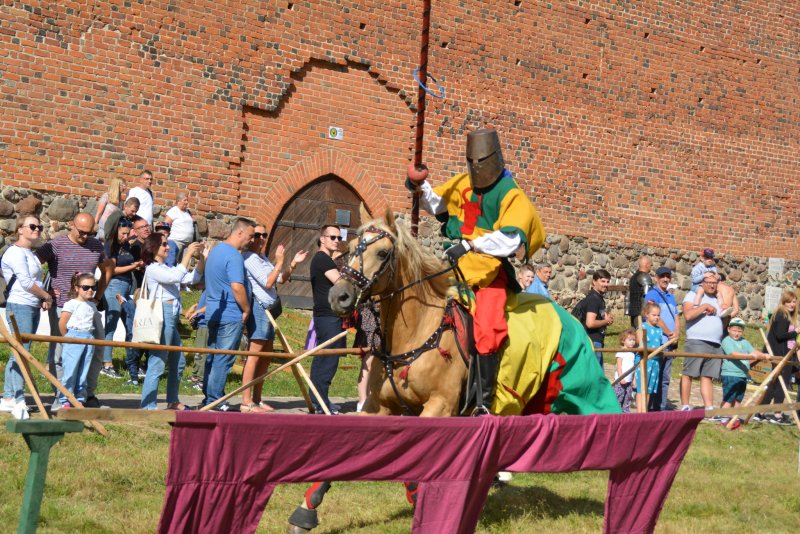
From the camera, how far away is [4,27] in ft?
50.1

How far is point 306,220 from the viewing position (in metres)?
19.0

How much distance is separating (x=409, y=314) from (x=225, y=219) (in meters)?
11.1

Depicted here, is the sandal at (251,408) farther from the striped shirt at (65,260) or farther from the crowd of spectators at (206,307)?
the striped shirt at (65,260)

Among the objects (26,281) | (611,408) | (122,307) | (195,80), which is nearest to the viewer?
(611,408)

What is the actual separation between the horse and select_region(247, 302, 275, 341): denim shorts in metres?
3.96

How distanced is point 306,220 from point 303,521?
40.2 ft

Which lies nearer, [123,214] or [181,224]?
[123,214]

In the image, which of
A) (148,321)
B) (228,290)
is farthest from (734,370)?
(148,321)

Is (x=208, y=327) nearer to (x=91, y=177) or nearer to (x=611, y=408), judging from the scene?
(x=611, y=408)

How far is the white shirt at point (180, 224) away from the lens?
53.7 feet

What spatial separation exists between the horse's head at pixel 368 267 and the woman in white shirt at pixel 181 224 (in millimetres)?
9915

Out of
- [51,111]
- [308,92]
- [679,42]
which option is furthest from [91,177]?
[679,42]

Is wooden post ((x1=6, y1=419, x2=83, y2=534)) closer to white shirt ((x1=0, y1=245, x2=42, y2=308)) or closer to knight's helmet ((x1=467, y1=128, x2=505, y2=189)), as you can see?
knight's helmet ((x1=467, y1=128, x2=505, y2=189))

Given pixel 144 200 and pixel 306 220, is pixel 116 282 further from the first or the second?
pixel 306 220
